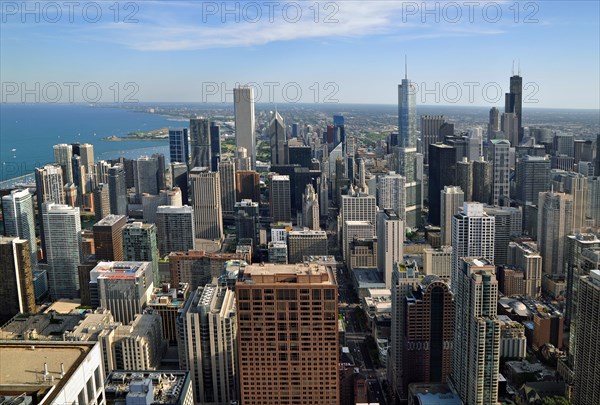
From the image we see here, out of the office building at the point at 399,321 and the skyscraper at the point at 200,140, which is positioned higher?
the skyscraper at the point at 200,140

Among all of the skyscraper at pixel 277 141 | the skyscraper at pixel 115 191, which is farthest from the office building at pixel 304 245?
the skyscraper at pixel 277 141

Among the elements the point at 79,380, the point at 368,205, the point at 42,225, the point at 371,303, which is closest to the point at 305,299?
the point at 79,380

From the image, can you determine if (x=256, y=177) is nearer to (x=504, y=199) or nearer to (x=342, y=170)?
(x=342, y=170)

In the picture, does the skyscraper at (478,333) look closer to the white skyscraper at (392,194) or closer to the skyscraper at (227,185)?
the white skyscraper at (392,194)

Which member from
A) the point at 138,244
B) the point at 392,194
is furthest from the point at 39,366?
the point at 392,194

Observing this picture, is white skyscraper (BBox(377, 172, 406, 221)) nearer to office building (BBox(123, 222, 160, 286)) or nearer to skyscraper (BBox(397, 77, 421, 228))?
skyscraper (BBox(397, 77, 421, 228))
